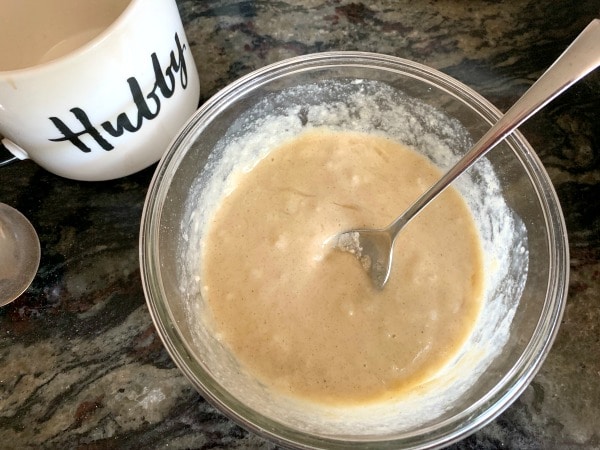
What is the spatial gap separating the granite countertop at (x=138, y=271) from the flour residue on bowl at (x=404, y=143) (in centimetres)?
8

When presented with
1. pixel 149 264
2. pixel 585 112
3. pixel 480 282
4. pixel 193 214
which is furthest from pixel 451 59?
pixel 149 264

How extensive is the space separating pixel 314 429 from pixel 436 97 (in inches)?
21.0

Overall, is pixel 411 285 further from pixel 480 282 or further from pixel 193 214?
pixel 193 214

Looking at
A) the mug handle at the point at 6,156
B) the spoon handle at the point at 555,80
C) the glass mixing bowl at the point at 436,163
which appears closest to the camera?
the spoon handle at the point at 555,80

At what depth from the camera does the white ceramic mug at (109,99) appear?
2.35 feet

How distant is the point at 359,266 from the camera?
0.92 m

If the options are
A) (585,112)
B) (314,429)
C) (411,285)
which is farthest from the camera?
(585,112)

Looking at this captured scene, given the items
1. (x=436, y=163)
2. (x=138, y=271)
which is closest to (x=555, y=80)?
(x=436, y=163)

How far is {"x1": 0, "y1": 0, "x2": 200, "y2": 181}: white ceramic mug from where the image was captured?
716 millimetres

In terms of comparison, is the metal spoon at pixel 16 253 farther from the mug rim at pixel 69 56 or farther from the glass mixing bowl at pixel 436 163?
the mug rim at pixel 69 56

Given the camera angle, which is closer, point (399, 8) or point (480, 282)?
point (480, 282)

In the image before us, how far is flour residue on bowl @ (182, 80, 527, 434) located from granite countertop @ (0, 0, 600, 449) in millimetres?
82

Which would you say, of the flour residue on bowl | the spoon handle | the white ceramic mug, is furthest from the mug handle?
the spoon handle

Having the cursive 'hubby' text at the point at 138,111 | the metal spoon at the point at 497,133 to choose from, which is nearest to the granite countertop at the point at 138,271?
the cursive 'hubby' text at the point at 138,111
